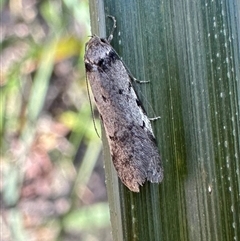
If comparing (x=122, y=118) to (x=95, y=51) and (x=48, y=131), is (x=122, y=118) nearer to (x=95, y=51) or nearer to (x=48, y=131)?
(x=95, y=51)

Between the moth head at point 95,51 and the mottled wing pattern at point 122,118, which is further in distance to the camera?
the moth head at point 95,51

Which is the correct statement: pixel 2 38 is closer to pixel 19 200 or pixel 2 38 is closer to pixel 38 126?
pixel 38 126

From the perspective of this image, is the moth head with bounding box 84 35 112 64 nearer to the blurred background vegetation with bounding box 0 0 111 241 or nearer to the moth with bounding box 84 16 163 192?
the moth with bounding box 84 16 163 192

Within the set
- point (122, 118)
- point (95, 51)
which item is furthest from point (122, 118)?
point (95, 51)

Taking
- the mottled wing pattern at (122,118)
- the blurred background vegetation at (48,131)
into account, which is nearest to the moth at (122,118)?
the mottled wing pattern at (122,118)

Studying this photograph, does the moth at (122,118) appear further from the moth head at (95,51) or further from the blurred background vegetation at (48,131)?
the blurred background vegetation at (48,131)

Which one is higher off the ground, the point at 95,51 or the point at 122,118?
the point at 95,51

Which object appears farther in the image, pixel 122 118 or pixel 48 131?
pixel 48 131

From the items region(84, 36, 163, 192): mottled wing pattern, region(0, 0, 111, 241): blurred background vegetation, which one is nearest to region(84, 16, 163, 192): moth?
region(84, 36, 163, 192): mottled wing pattern
